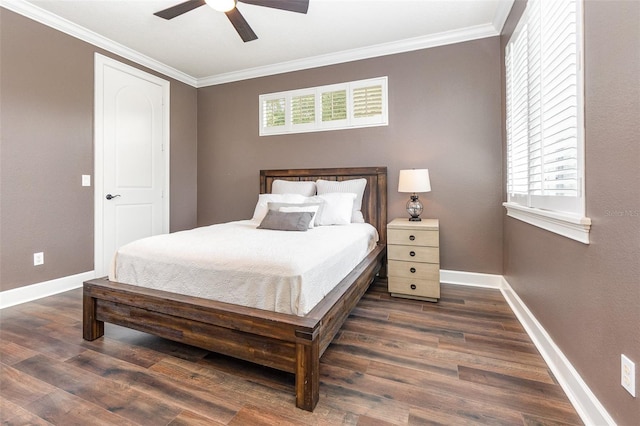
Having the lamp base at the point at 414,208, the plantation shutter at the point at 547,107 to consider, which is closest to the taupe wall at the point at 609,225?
the plantation shutter at the point at 547,107

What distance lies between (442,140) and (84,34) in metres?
4.03

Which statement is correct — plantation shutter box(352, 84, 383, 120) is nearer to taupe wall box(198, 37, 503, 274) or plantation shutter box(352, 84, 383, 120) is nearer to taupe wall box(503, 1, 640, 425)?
taupe wall box(198, 37, 503, 274)

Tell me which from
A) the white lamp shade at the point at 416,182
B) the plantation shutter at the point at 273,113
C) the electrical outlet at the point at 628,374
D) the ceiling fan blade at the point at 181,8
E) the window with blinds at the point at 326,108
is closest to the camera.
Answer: the electrical outlet at the point at 628,374

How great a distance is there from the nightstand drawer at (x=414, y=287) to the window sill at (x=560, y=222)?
93 centimetres

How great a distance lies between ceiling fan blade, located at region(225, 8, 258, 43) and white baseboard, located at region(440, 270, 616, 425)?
3.17 m

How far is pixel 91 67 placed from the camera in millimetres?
3250

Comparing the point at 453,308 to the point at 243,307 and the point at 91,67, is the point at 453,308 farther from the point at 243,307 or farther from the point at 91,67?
the point at 91,67

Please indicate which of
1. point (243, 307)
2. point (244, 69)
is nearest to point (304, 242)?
point (243, 307)

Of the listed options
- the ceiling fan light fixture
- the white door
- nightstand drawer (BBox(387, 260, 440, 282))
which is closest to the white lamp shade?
nightstand drawer (BBox(387, 260, 440, 282))

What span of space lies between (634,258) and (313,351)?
129 centimetres

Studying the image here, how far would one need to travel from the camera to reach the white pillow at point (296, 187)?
142 inches

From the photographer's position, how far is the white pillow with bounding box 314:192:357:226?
3.05 m

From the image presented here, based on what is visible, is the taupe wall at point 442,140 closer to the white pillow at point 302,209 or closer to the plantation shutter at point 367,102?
the plantation shutter at point 367,102

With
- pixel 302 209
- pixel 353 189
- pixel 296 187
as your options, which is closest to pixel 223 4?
pixel 302 209
